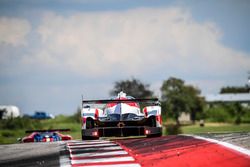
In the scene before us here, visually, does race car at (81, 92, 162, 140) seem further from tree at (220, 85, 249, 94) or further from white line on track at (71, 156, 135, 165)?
tree at (220, 85, 249, 94)

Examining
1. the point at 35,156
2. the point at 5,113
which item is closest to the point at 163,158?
the point at 35,156

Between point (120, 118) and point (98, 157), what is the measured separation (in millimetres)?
7354

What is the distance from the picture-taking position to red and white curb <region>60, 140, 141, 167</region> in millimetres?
15606

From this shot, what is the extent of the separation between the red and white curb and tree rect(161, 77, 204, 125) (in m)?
75.2

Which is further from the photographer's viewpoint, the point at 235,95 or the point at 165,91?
the point at 235,95

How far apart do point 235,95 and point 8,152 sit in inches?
5657

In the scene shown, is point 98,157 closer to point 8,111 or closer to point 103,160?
point 103,160

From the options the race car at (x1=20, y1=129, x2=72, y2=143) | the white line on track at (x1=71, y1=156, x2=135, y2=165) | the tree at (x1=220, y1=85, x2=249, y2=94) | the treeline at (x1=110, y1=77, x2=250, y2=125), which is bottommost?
the white line on track at (x1=71, y1=156, x2=135, y2=165)

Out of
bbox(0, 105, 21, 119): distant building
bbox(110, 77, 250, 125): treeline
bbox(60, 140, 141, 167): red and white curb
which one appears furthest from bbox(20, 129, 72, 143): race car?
bbox(0, 105, 21, 119): distant building

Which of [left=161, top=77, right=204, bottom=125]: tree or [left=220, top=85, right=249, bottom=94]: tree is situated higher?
[left=220, top=85, right=249, bottom=94]: tree

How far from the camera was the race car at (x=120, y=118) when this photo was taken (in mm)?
23828

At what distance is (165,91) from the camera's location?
9838 centimetres

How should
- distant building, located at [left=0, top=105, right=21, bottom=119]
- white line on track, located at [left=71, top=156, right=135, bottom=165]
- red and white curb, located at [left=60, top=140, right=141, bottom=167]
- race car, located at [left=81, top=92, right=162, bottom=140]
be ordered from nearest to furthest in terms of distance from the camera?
red and white curb, located at [left=60, top=140, right=141, bottom=167]
white line on track, located at [left=71, top=156, right=135, bottom=165]
race car, located at [left=81, top=92, right=162, bottom=140]
distant building, located at [left=0, top=105, right=21, bottom=119]

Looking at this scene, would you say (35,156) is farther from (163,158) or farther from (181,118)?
(181,118)
